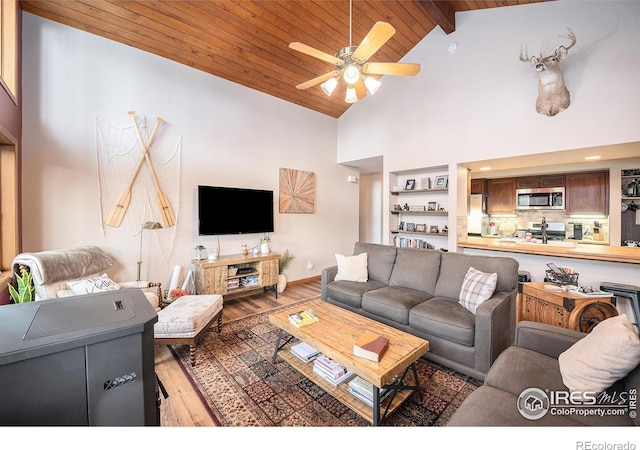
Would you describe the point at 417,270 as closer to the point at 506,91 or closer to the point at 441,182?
the point at 441,182

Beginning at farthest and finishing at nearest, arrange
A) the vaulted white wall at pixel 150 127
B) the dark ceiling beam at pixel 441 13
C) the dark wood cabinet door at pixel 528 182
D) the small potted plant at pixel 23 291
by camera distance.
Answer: the dark wood cabinet door at pixel 528 182, the dark ceiling beam at pixel 441 13, the vaulted white wall at pixel 150 127, the small potted plant at pixel 23 291

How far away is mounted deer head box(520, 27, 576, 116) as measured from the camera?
114 inches

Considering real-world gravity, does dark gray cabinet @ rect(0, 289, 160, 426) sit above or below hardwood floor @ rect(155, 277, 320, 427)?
above

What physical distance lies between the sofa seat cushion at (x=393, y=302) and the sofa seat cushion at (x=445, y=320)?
0.27ft

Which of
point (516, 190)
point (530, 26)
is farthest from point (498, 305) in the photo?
point (516, 190)

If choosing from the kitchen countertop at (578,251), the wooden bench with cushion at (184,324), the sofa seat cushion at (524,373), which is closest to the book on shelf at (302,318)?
the wooden bench with cushion at (184,324)

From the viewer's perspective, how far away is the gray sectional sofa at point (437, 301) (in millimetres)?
2045

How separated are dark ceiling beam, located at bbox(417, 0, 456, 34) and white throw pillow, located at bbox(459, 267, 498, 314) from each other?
11.0 feet

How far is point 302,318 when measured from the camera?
2.15 meters

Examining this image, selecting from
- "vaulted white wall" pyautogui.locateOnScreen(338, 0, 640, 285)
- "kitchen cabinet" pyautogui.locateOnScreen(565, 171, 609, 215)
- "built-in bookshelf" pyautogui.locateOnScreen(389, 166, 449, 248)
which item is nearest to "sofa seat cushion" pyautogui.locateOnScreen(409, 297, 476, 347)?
"vaulted white wall" pyautogui.locateOnScreen(338, 0, 640, 285)

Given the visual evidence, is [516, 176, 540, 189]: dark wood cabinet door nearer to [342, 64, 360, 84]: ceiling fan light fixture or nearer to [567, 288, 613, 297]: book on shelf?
[567, 288, 613, 297]: book on shelf

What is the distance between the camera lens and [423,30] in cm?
406

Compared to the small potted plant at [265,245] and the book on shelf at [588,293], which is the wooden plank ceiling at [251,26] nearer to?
the small potted plant at [265,245]
